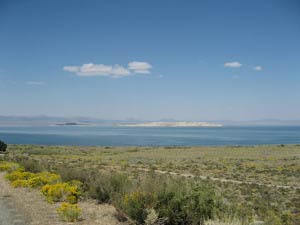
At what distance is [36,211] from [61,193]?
199 centimetres

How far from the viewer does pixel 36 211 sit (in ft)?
32.3

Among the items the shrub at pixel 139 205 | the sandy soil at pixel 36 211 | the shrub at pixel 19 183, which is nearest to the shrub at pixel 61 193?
the sandy soil at pixel 36 211

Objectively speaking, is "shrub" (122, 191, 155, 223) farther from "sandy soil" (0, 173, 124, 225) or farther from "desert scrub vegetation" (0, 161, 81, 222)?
"desert scrub vegetation" (0, 161, 81, 222)

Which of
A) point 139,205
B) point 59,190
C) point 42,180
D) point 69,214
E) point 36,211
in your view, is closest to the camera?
point 139,205

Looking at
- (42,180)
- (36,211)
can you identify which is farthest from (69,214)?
(42,180)

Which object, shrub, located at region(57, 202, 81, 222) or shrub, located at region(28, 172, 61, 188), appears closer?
shrub, located at region(57, 202, 81, 222)

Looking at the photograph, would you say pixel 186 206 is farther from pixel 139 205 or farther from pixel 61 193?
pixel 61 193

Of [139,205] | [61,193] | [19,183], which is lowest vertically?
[19,183]

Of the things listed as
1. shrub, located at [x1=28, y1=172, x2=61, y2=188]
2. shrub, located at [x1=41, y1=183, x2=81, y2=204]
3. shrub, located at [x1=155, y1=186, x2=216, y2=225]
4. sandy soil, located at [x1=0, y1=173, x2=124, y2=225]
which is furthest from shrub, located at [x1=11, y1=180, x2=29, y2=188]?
shrub, located at [x1=155, y1=186, x2=216, y2=225]

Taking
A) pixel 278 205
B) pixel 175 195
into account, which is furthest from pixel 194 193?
pixel 278 205

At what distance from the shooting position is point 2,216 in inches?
357

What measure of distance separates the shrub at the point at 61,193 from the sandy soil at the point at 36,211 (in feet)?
0.85

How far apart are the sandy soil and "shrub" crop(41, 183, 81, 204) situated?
0.85 feet

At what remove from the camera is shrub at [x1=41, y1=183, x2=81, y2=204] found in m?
11.4
